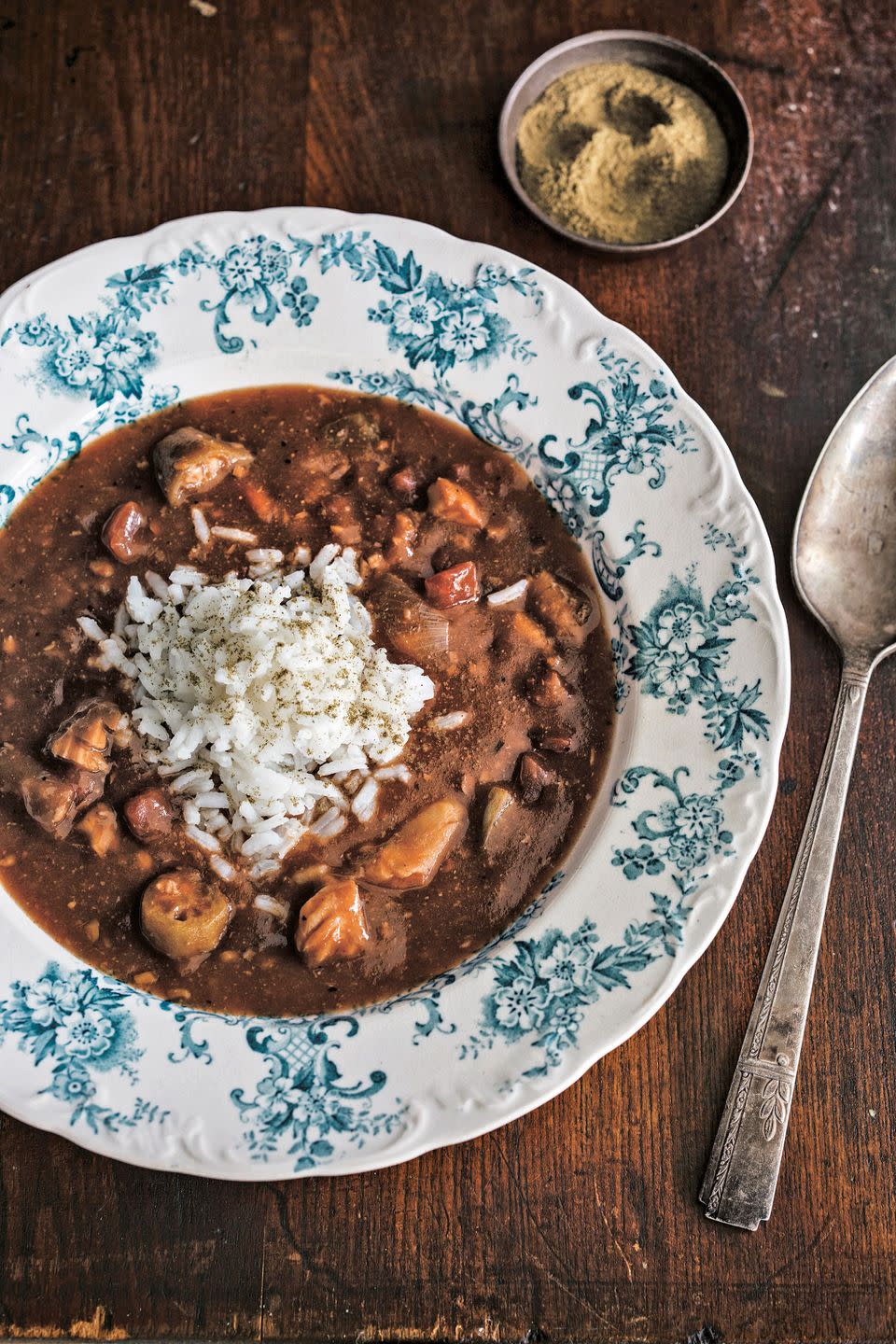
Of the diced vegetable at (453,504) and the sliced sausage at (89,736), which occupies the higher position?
the diced vegetable at (453,504)

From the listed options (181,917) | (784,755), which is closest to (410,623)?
(181,917)

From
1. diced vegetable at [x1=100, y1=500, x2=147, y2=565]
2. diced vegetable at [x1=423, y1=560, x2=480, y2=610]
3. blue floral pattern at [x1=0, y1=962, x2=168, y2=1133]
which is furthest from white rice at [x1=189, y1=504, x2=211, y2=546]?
blue floral pattern at [x1=0, y1=962, x2=168, y2=1133]

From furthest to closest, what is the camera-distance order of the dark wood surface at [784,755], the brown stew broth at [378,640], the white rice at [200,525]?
the white rice at [200,525] < the brown stew broth at [378,640] < the dark wood surface at [784,755]

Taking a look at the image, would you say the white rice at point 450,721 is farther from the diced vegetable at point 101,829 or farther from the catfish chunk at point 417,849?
the diced vegetable at point 101,829

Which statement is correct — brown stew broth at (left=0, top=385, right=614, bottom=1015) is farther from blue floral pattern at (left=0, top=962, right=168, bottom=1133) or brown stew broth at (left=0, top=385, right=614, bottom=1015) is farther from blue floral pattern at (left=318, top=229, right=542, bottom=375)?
blue floral pattern at (left=318, top=229, right=542, bottom=375)

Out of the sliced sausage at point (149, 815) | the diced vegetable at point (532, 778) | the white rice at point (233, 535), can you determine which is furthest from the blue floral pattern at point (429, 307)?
the sliced sausage at point (149, 815)
